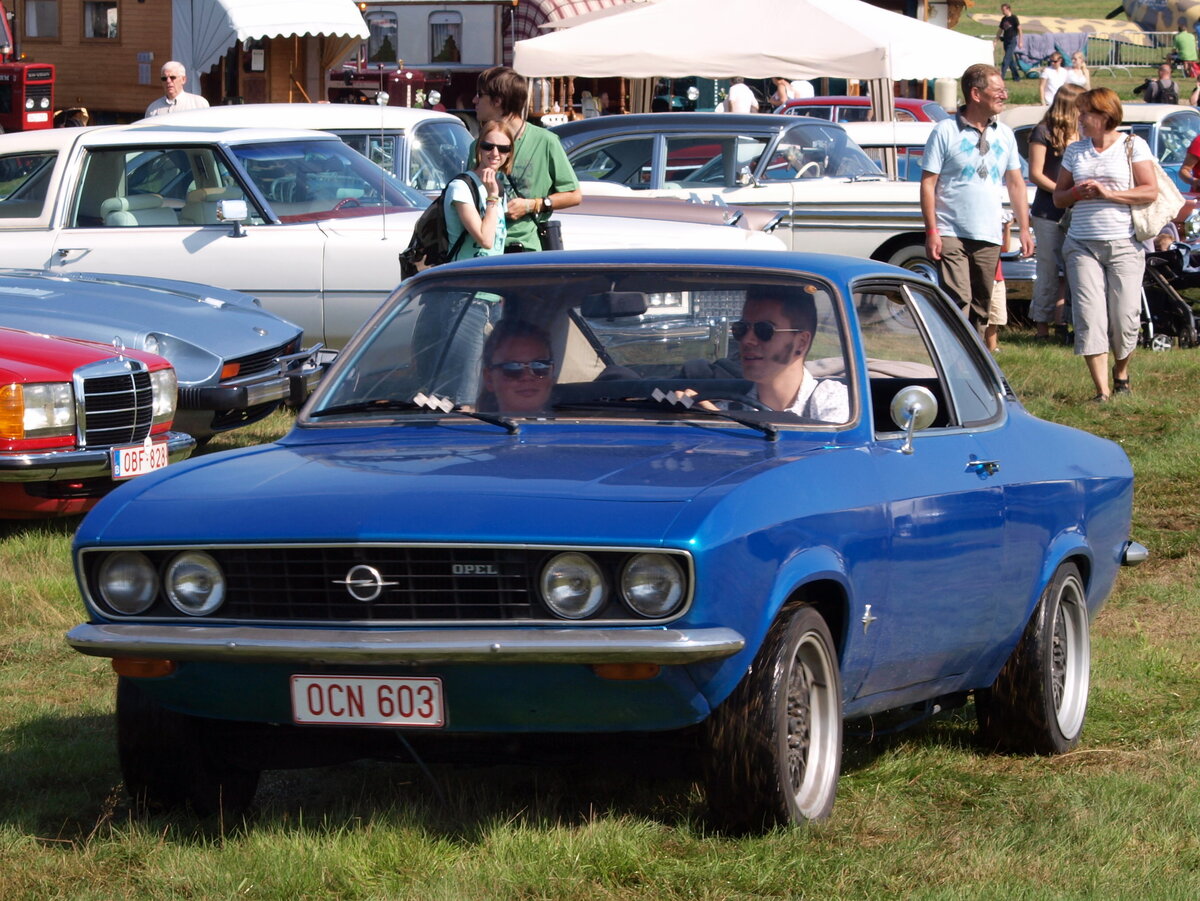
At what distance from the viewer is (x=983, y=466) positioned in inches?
195

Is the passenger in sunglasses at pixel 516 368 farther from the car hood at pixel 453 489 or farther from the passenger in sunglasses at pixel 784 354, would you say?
the passenger in sunglasses at pixel 784 354

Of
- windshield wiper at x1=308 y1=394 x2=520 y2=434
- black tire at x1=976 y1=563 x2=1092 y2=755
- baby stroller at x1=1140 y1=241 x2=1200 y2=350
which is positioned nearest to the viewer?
windshield wiper at x1=308 y1=394 x2=520 y2=434

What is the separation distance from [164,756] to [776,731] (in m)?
1.48

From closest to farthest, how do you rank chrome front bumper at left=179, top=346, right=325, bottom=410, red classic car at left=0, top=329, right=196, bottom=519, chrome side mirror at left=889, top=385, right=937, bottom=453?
chrome side mirror at left=889, top=385, right=937, bottom=453
red classic car at left=0, top=329, right=196, bottom=519
chrome front bumper at left=179, top=346, right=325, bottom=410

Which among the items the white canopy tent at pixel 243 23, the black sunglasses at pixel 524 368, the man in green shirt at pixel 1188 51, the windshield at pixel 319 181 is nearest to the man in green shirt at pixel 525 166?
the windshield at pixel 319 181

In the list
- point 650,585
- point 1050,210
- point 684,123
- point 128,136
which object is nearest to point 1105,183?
→ point 1050,210

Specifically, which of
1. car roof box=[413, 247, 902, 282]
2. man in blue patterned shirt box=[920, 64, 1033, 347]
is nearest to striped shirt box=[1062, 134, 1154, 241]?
man in blue patterned shirt box=[920, 64, 1033, 347]

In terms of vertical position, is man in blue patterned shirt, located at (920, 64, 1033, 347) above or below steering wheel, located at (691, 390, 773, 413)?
above

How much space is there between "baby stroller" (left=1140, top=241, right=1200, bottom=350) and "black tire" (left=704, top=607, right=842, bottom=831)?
1012cm

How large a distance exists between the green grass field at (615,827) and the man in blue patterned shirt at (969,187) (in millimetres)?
5126

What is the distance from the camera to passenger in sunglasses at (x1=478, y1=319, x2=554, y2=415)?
4801 mm

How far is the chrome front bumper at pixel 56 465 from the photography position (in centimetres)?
764

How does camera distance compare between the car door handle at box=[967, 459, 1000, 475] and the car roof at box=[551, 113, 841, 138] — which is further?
the car roof at box=[551, 113, 841, 138]

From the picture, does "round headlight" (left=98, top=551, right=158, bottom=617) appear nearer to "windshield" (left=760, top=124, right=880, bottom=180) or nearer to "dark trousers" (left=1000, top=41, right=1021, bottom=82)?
"windshield" (left=760, top=124, right=880, bottom=180)
